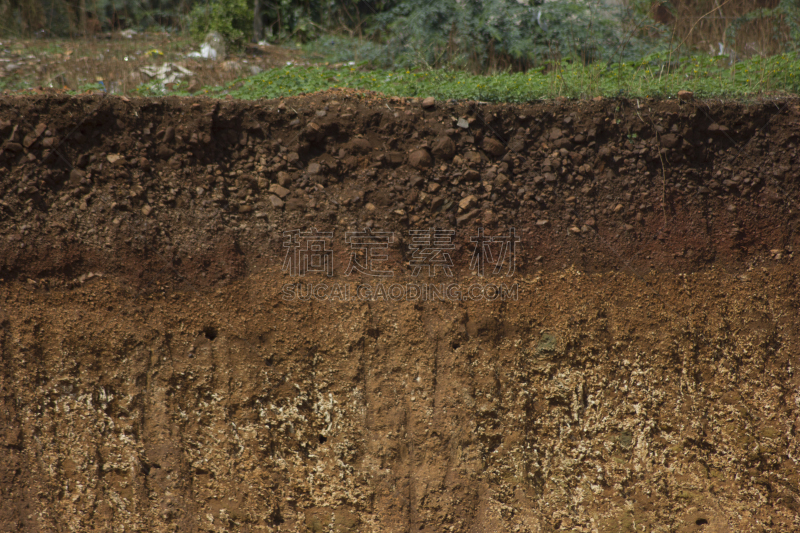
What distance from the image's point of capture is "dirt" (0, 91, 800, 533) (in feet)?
9.26

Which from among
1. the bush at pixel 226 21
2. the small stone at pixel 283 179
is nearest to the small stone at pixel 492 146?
the small stone at pixel 283 179

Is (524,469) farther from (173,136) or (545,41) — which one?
(545,41)

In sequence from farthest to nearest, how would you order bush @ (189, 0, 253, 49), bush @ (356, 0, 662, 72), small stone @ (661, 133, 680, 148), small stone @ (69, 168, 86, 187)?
bush @ (189, 0, 253, 49) < bush @ (356, 0, 662, 72) < small stone @ (661, 133, 680, 148) < small stone @ (69, 168, 86, 187)

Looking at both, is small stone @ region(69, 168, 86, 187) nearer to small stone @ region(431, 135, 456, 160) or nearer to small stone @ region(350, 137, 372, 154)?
small stone @ region(350, 137, 372, 154)

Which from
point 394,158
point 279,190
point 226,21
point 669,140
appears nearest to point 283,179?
point 279,190

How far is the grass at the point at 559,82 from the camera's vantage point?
312 cm

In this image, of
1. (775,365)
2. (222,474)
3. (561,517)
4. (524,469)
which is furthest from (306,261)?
(775,365)

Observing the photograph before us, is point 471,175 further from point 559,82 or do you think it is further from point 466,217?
point 559,82

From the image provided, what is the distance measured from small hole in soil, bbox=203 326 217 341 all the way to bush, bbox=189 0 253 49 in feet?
10.5

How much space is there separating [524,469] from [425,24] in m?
3.93

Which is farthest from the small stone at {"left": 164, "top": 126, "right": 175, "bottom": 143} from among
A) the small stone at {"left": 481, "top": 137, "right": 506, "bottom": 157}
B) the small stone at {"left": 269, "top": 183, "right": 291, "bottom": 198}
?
the small stone at {"left": 481, "top": 137, "right": 506, "bottom": 157}

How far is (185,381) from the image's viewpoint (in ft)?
9.40

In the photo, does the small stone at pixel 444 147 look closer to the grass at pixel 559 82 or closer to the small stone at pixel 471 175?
the small stone at pixel 471 175

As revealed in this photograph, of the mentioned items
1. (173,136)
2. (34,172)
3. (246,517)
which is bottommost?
(246,517)
